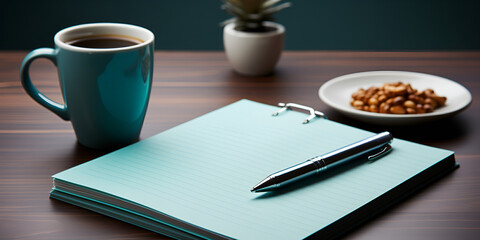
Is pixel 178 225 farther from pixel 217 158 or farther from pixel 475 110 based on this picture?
pixel 475 110

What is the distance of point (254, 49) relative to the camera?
117 cm

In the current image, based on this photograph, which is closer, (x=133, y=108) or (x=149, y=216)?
(x=149, y=216)

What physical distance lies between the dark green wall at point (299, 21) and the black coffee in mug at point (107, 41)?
170 centimetres

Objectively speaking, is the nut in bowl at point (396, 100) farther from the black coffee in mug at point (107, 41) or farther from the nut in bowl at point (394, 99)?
the black coffee in mug at point (107, 41)

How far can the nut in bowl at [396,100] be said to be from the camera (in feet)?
3.03

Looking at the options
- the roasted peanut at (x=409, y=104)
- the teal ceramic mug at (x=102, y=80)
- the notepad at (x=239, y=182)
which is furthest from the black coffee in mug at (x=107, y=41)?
the roasted peanut at (x=409, y=104)

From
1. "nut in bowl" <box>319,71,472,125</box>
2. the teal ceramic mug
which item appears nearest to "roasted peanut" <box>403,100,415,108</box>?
"nut in bowl" <box>319,71,472,125</box>

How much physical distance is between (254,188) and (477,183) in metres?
0.30

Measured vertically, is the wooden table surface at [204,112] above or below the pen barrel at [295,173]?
below

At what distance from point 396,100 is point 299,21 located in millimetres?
1650

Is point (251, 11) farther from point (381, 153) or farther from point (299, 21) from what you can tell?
point (299, 21)

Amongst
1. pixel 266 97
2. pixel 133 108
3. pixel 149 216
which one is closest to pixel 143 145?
pixel 133 108

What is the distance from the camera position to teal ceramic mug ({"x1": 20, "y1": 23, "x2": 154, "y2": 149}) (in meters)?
0.77

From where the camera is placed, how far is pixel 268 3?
117 cm
